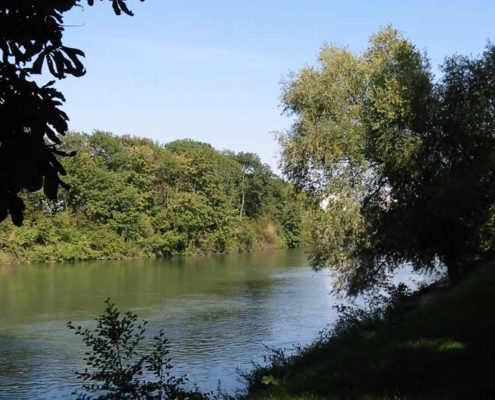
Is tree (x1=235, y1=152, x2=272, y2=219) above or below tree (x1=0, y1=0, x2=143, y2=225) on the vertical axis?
above

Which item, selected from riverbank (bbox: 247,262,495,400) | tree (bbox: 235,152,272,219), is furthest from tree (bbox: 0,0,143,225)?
tree (bbox: 235,152,272,219)

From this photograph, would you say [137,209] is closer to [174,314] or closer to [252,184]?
[252,184]

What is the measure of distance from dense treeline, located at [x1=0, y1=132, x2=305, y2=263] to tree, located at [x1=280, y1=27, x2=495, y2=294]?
113 feet

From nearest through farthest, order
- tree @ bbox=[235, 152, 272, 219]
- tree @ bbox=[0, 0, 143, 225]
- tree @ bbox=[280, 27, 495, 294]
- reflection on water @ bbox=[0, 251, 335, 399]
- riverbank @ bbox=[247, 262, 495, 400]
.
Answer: tree @ bbox=[0, 0, 143, 225]
riverbank @ bbox=[247, 262, 495, 400]
tree @ bbox=[280, 27, 495, 294]
reflection on water @ bbox=[0, 251, 335, 399]
tree @ bbox=[235, 152, 272, 219]

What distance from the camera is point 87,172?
59.0 meters

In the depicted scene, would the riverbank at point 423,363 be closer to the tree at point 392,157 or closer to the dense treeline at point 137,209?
the tree at point 392,157

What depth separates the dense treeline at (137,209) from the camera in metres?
55.1

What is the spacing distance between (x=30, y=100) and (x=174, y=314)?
71.5 ft

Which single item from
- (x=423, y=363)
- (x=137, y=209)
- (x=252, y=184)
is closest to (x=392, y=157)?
(x=423, y=363)

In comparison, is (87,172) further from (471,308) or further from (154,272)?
(471,308)

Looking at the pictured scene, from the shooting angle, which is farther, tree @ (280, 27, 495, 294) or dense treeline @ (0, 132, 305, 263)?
dense treeline @ (0, 132, 305, 263)

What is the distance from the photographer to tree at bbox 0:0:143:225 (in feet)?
9.37

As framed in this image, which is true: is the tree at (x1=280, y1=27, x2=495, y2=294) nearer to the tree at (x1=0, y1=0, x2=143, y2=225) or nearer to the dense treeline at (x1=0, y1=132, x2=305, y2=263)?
the tree at (x1=0, y1=0, x2=143, y2=225)

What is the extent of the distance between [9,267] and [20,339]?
29775 mm
